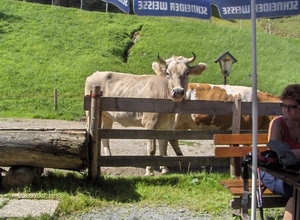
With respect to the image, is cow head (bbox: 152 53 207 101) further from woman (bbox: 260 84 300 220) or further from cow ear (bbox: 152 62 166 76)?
woman (bbox: 260 84 300 220)

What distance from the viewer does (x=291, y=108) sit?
4387mm

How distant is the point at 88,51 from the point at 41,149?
22516 mm

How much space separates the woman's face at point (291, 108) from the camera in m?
4.36

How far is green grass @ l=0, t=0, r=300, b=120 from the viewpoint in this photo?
22109 millimetres

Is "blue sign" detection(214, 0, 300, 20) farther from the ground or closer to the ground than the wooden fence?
farther from the ground

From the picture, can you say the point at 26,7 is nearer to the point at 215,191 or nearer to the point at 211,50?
the point at 211,50

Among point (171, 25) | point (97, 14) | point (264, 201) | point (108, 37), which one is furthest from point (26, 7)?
point (264, 201)

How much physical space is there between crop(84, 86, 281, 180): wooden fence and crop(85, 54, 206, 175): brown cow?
0.35m

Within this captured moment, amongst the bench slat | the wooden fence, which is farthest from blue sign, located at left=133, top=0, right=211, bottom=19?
the wooden fence

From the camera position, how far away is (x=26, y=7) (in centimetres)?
3497

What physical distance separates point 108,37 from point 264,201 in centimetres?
2719

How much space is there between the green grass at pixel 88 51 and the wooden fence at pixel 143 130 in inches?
455

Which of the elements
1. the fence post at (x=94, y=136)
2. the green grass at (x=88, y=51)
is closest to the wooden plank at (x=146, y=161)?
the fence post at (x=94, y=136)

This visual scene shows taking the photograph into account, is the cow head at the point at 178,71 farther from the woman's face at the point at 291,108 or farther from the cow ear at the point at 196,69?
the woman's face at the point at 291,108
